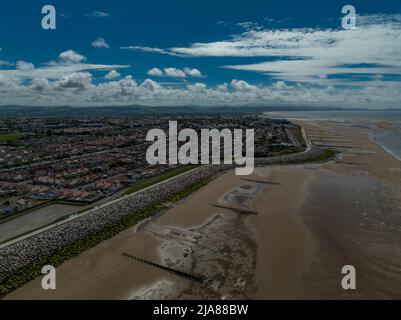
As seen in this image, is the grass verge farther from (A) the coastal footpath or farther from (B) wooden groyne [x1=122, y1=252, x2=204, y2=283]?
(B) wooden groyne [x1=122, y1=252, x2=204, y2=283]

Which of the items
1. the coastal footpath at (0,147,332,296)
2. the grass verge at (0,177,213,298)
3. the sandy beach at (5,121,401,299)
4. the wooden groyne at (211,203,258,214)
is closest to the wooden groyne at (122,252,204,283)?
the sandy beach at (5,121,401,299)

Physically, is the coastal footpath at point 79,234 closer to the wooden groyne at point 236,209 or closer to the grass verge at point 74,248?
the grass verge at point 74,248

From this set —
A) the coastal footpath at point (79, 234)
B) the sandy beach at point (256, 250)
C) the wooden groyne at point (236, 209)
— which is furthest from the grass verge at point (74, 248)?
the wooden groyne at point (236, 209)

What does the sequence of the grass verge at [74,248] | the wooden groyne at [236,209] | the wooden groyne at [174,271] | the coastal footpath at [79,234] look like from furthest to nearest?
the wooden groyne at [236,209] → the coastal footpath at [79,234] → the wooden groyne at [174,271] → the grass verge at [74,248]

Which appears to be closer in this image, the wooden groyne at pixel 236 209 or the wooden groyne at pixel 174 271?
the wooden groyne at pixel 174 271

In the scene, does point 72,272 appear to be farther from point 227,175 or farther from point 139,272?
point 227,175

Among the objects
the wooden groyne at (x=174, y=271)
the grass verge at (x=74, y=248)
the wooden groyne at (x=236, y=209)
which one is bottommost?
the wooden groyne at (x=174, y=271)

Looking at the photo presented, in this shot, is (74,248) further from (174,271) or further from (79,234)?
(174,271)
